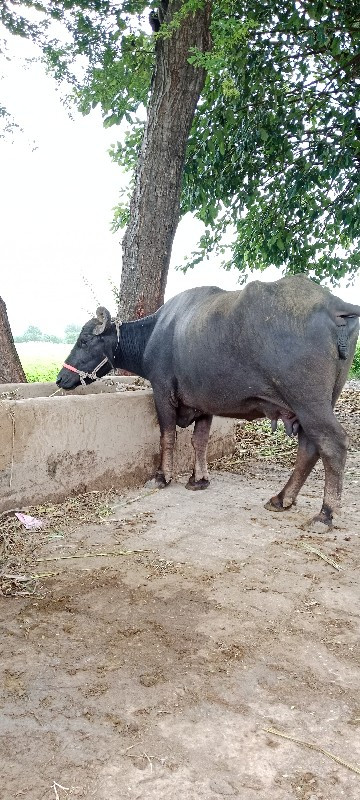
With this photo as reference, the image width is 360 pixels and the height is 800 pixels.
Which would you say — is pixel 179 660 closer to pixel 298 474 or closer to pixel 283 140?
pixel 298 474

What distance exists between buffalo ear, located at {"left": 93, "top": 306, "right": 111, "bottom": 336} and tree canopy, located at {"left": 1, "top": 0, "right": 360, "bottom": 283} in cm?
285

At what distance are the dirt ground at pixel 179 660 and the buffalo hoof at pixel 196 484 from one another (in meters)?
0.87

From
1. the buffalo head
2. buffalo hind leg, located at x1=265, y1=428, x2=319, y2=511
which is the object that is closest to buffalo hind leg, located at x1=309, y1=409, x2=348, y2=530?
buffalo hind leg, located at x1=265, y1=428, x2=319, y2=511

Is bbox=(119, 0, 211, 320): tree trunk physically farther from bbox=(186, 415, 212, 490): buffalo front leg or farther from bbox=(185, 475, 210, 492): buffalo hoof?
bbox=(185, 475, 210, 492): buffalo hoof

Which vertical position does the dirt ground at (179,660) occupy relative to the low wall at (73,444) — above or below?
below

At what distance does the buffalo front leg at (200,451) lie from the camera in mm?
5438

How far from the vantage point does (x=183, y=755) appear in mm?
1975

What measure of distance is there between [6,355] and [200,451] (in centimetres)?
212

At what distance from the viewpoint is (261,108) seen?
813cm

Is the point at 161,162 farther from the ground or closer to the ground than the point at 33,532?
farther from the ground

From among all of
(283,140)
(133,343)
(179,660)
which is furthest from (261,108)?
(179,660)

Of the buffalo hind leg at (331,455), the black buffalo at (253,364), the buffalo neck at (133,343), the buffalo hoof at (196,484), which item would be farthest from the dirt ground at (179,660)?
the buffalo neck at (133,343)

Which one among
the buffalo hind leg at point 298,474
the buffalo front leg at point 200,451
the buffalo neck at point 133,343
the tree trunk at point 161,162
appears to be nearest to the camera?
the buffalo hind leg at point 298,474

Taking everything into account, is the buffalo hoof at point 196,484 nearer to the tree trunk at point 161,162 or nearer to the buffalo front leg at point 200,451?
the buffalo front leg at point 200,451
